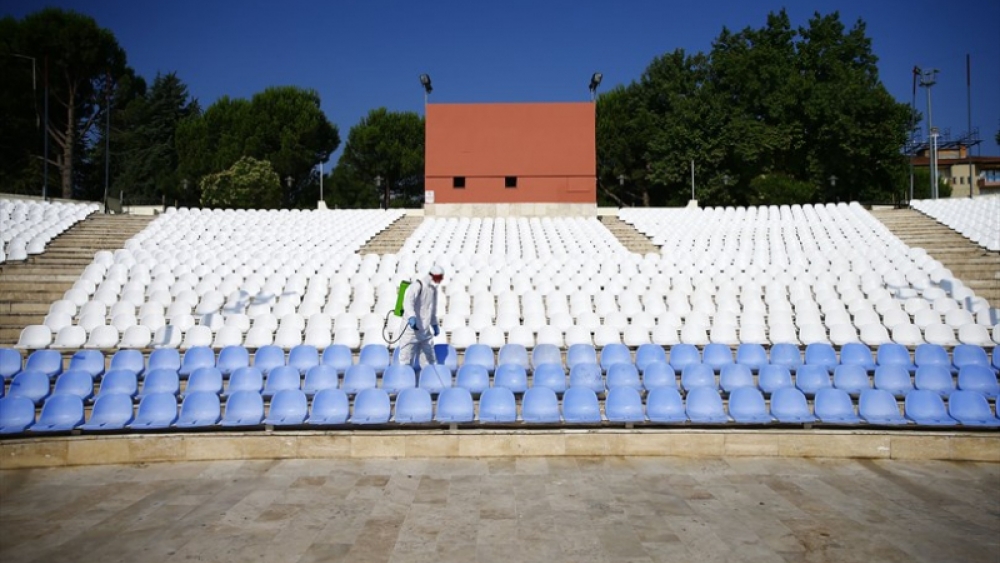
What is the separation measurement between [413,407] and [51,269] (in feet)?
35.5

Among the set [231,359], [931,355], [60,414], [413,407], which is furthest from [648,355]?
[60,414]

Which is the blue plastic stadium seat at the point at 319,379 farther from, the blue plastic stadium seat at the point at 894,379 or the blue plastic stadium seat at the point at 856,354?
the blue plastic stadium seat at the point at 856,354

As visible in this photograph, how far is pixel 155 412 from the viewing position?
6867 mm

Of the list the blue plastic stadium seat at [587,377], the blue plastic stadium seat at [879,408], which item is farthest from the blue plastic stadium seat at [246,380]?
the blue plastic stadium seat at [879,408]

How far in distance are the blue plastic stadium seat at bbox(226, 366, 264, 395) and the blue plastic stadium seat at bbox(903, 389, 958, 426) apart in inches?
270

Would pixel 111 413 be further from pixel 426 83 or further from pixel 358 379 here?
pixel 426 83

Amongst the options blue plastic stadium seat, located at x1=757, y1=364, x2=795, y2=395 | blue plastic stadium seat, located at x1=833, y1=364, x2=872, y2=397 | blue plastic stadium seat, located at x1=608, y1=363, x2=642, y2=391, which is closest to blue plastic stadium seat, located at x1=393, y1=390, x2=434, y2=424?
blue plastic stadium seat, located at x1=608, y1=363, x2=642, y2=391

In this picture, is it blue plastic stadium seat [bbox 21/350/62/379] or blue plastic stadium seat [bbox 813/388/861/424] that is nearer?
blue plastic stadium seat [bbox 813/388/861/424]

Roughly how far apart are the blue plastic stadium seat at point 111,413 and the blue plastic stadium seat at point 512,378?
376 cm

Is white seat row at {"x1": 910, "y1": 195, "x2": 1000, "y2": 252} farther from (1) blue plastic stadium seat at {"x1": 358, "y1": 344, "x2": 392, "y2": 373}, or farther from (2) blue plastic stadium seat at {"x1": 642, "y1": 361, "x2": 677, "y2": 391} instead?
(1) blue plastic stadium seat at {"x1": 358, "y1": 344, "x2": 392, "y2": 373}

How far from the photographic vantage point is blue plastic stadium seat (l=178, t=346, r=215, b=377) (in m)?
8.12

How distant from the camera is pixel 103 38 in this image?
4069 cm

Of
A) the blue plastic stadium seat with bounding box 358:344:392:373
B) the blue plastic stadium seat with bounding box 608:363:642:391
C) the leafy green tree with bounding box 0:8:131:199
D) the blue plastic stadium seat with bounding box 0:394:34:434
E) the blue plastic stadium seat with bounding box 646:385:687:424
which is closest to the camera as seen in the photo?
the blue plastic stadium seat with bounding box 0:394:34:434

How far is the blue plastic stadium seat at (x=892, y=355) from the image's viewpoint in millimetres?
8491
